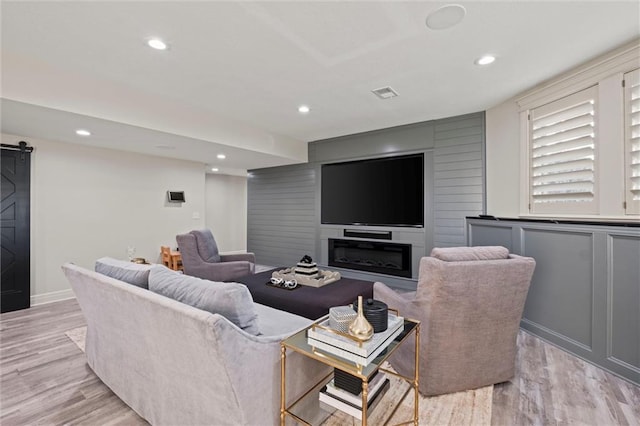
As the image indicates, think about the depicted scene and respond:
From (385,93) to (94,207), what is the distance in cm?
449

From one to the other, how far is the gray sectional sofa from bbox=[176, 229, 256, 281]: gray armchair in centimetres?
193

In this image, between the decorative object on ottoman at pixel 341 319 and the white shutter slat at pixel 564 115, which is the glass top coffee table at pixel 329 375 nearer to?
the decorative object on ottoman at pixel 341 319

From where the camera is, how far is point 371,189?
4844mm

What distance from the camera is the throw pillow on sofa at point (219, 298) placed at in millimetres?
1347

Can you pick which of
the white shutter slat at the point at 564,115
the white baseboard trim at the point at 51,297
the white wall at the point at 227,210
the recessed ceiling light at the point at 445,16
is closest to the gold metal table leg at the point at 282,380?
the recessed ceiling light at the point at 445,16

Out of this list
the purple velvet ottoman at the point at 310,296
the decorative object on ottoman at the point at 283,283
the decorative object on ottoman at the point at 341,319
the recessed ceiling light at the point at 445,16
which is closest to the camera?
the decorative object on ottoman at the point at 341,319

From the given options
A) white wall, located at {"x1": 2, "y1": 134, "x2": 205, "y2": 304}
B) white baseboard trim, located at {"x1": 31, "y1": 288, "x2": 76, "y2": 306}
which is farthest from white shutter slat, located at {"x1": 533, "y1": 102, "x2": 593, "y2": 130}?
white baseboard trim, located at {"x1": 31, "y1": 288, "x2": 76, "y2": 306}

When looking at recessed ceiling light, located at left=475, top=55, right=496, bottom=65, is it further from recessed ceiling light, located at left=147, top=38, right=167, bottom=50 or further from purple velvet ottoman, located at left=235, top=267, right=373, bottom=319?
recessed ceiling light, located at left=147, top=38, right=167, bottom=50

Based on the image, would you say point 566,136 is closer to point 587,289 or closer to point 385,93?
point 587,289

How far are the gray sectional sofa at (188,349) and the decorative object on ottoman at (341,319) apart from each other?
10.6 inches

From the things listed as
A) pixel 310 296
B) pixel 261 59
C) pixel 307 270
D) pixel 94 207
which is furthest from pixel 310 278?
pixel 94 207

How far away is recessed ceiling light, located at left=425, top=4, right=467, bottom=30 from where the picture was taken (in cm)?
184

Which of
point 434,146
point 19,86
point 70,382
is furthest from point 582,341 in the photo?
point 19,86

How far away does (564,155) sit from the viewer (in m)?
2.75
